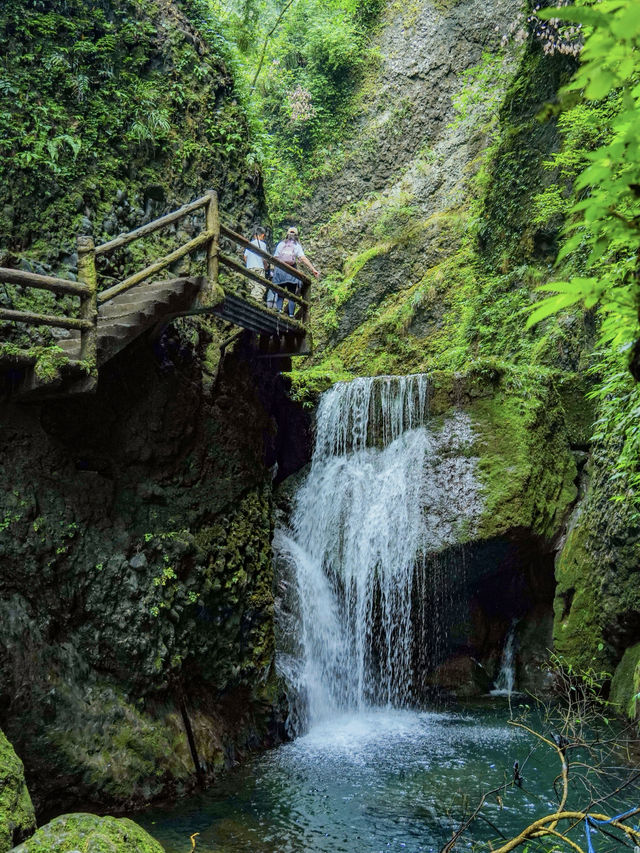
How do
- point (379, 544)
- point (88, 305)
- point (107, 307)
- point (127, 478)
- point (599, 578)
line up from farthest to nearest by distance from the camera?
point (379, 544) < point (599, 578) < point (127, 478) < point (107, 307) < point (88, 305)

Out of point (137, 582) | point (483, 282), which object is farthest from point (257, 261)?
point (483, 282)

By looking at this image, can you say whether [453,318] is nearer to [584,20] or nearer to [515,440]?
[515,440]

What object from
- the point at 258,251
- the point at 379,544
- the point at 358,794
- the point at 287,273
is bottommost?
the point at 358,794

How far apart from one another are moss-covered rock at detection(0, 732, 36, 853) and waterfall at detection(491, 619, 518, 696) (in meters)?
7.69

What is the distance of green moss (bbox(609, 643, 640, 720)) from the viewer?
7359mm

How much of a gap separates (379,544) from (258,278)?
4.64 meters

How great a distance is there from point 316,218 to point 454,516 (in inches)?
511

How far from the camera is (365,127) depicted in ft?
66.2

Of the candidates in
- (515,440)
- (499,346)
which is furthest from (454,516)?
(499,346)

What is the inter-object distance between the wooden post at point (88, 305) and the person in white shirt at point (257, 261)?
2973 mm

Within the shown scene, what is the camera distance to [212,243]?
704cm

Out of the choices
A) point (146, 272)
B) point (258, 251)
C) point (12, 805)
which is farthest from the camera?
point (258, 251)

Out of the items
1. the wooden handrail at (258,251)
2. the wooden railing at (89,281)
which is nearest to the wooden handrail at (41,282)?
the wooden railing at (89,281)

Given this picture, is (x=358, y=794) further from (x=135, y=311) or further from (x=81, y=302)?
(x=81, y=302)
